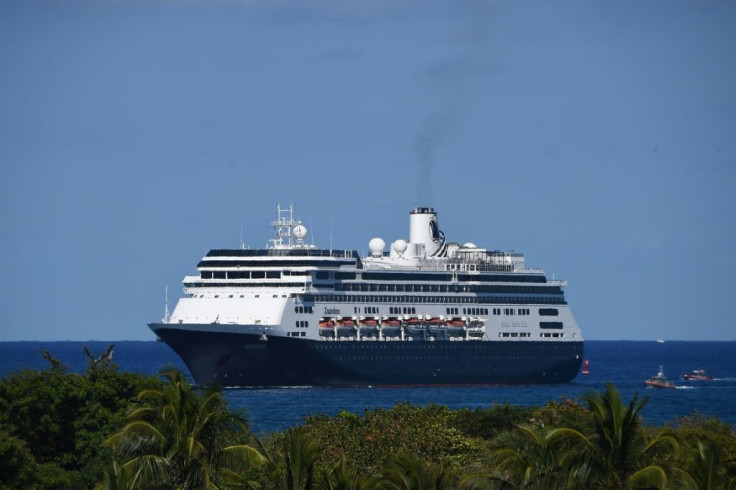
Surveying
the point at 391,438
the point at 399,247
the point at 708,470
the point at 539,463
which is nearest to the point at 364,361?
the point at 399,247

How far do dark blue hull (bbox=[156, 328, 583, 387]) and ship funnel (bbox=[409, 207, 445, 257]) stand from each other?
819 cm

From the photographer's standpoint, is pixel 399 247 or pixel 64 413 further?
pixel 399 247

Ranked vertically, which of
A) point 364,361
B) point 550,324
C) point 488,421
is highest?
point 550,324

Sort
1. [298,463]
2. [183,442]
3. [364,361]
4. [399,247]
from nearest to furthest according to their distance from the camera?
[298,463] → [183,442] → [364,361] → [399,247]

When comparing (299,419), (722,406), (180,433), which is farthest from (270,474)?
(722,406)

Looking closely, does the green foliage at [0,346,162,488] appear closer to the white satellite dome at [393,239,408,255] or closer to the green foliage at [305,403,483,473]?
the green foliage at [305,403,483,473]

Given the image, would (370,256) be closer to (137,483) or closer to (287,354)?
(287,354)

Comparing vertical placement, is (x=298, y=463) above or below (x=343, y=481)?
above

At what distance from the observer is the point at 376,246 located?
106m

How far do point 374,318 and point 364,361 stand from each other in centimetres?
344

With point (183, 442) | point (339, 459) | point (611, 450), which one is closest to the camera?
→ point (611, 450)

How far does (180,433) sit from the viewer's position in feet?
101

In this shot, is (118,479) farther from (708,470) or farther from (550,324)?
(550,324)

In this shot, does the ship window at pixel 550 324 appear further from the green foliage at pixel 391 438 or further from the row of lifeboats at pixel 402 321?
the green foliage at pixel 391 438
